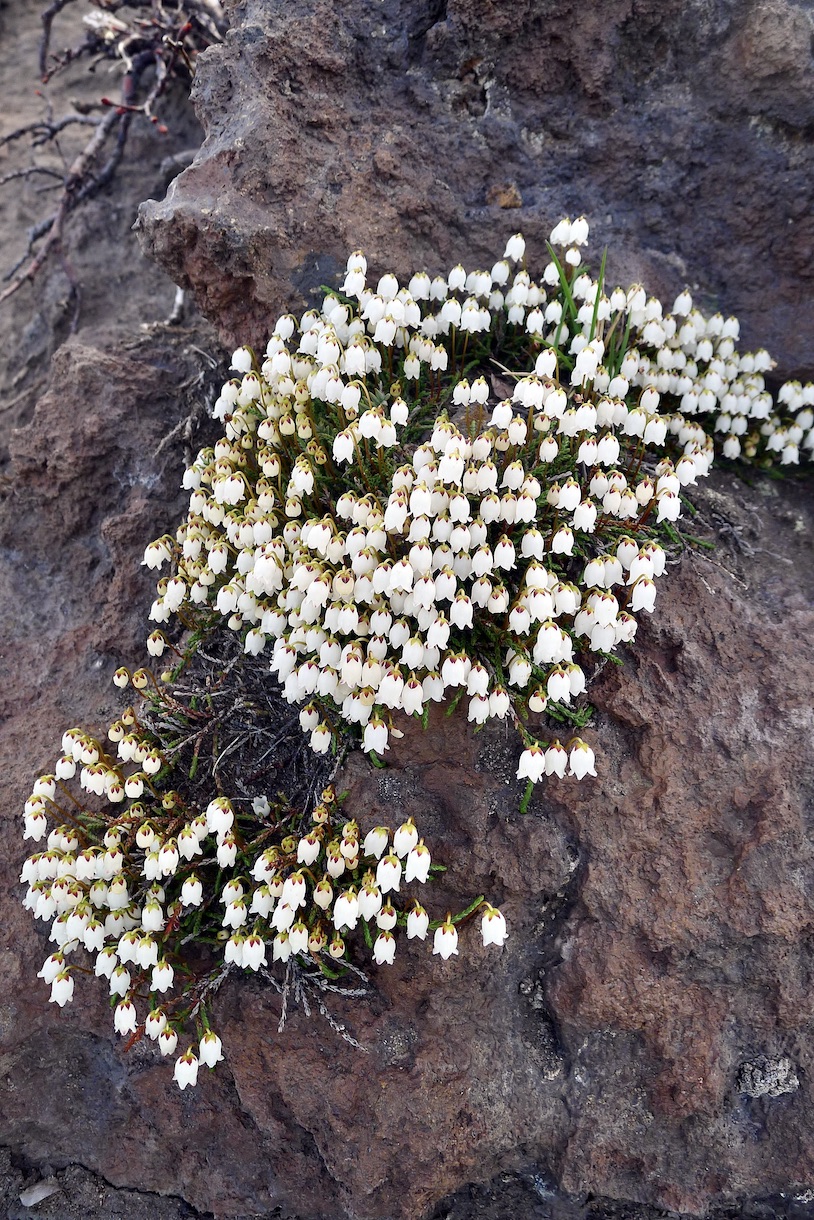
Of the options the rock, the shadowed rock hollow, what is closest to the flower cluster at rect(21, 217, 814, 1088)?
the shadowed rock hollow

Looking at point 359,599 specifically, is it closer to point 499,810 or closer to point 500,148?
point 499,810

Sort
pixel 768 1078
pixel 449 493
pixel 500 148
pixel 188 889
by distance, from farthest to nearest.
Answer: pixel 500 148 < pixel 768 1078 < pixel 188 889 < pixel 449 493

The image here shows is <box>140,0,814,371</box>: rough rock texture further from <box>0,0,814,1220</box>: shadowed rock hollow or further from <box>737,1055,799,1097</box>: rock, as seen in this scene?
<box>737,1055,799,1097</box>: rock

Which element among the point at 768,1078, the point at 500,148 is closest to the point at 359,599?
the point at 768,1078

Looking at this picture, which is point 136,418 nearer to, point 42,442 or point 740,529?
point 42,442

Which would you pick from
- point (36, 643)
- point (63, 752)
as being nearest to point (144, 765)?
point (63, 752)

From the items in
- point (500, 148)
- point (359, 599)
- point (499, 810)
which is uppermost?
point (500, 148)
